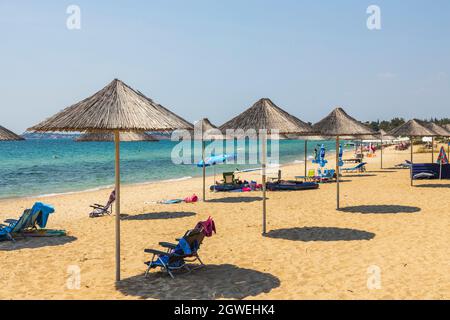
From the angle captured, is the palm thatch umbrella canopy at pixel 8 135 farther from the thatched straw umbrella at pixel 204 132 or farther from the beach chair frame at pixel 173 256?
the thatched straw umbrella at pixel 204 132

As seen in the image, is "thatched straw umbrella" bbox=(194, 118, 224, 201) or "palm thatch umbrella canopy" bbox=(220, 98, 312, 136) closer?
"palm thatch umbrella canopy" bbox=(220, 98, 312, 136)

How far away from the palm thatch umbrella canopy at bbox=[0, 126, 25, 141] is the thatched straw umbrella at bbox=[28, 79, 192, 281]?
10.3 ft

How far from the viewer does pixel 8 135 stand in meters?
8.97

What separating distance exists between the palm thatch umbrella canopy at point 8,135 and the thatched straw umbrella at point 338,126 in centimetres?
736

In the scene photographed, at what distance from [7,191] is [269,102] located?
62.3 feet

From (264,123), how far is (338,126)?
3.98 metres

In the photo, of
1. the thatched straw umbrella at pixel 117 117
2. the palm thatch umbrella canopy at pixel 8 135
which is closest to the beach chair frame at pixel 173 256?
the thatched straw umbrella at pixel 117 117

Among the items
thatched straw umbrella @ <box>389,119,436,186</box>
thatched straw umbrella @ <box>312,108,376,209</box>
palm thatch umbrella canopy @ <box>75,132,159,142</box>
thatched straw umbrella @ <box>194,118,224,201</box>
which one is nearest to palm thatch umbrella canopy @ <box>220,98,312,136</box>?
thatched straw umbrella @ <box>312,108,376,209</box>

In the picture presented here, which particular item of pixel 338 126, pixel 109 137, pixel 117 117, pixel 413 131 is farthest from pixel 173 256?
pixel 413 131

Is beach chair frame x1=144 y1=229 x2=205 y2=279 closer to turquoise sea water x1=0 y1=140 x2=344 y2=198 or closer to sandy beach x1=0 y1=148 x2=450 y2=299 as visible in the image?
sandy beach x1=0 y1=148 x2=450 y2=299

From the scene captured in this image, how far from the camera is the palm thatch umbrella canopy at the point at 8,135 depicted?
346 inches

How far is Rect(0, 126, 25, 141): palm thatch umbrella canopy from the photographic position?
878 cm

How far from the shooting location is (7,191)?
23406mm

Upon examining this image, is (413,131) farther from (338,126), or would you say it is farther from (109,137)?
(109,137)
